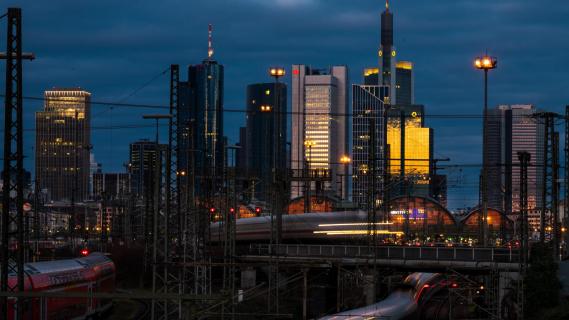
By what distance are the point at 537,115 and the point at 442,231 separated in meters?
51.2

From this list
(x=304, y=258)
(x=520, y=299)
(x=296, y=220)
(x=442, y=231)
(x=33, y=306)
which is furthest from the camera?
(x=442, y=231)

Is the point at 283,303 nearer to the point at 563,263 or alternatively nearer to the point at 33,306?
the point at 563,263

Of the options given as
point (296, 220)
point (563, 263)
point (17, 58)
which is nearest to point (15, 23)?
point (17, 58)

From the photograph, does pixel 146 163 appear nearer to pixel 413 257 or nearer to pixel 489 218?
pixel 489 218

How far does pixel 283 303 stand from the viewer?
60.6 m

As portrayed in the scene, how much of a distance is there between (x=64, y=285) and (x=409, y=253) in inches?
835

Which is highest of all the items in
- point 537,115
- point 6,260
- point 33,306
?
point 537,115

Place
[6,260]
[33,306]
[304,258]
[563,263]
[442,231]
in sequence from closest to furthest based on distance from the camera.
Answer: [6,260] < [33,306] < [563,263] < [304,258] < [442,231]

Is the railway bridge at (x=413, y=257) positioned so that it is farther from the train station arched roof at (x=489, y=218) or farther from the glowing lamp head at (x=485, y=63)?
the train station arched roof at (x=489, y=218)

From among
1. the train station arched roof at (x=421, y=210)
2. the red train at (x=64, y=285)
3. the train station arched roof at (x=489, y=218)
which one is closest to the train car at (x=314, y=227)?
the red train at (x=64, y=285)

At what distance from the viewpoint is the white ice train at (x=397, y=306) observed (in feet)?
134

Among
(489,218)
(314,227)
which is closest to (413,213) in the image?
(489,218)

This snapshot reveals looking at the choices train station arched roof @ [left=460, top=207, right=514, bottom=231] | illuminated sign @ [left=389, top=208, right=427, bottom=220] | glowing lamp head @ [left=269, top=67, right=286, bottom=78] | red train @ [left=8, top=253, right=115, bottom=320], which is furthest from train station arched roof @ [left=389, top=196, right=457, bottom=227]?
red train @ [left=8, top=253, right=115, bottom=320]

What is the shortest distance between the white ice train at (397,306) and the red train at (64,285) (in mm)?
9835
